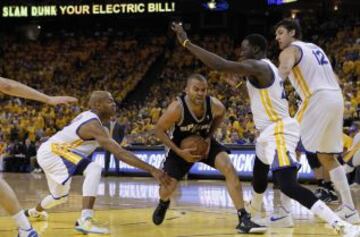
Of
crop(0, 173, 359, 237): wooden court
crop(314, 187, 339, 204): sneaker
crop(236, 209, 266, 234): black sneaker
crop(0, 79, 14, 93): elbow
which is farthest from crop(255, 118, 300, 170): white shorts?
crop(314, 187, 339, 204): sneaker

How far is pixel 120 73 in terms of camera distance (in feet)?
94.4

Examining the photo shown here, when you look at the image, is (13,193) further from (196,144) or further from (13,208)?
(196,144)

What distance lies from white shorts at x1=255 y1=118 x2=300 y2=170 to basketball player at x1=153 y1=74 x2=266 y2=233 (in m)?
0.49

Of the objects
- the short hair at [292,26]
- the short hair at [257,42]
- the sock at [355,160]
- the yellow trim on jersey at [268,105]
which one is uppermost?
the short hair at [292,26]

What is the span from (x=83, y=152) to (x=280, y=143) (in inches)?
86.4

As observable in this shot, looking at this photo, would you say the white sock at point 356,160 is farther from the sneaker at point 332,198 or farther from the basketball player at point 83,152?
the basketball player at point 83,152

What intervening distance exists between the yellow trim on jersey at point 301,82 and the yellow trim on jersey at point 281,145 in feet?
2.19

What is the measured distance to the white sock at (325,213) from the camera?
240 inches

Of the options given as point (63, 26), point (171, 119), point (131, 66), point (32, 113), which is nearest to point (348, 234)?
point (171, 119)

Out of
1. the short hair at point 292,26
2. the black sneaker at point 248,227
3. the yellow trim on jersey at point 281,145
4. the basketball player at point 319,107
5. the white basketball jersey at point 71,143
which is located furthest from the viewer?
the white basketball jersey at point 71,143

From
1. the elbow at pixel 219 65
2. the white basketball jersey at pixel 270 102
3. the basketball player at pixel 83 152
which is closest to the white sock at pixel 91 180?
the basketball player at pixel 83 152

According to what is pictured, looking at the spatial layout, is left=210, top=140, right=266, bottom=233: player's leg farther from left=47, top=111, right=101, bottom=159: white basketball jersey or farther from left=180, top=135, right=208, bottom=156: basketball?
left=47, top=111, right=101, bottom=159: white basketball jersey

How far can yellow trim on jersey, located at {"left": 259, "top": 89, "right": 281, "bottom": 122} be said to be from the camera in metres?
6.92

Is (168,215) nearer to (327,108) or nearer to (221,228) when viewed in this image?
(221,228)
